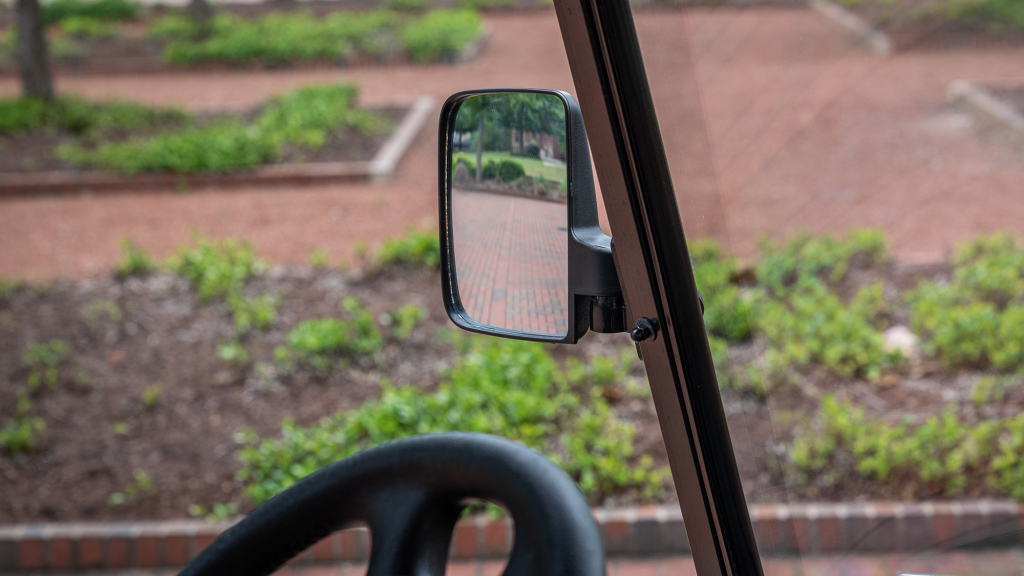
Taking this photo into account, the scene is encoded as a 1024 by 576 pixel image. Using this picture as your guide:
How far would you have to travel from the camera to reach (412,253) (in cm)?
496

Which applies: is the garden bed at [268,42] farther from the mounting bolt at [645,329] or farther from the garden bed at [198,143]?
the mounting bolt at [645,329]

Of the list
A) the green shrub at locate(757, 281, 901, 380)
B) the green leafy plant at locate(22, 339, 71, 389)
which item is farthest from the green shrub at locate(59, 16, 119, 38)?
the green shrub at locate(757, 281, 901, 380)

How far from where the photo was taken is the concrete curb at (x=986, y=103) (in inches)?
263

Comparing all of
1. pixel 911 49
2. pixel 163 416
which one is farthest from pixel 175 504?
pixel 911 49

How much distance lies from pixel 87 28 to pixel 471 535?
15896 millimetres

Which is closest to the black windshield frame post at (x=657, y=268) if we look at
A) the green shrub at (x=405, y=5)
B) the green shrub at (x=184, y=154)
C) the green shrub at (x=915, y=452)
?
the green shrub at (x=915, y=452)

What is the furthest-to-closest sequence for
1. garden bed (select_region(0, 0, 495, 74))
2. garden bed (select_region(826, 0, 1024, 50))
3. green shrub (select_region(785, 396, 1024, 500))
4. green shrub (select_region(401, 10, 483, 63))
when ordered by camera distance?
garden bed (select_region(0, 0, 495, 74)) < green shrub (select_region(401, 10, 483, 63)) < garden bed (select_region(826, 0, 1024, 50)) < green shrub (select_region(785, 396, 1024, 500))

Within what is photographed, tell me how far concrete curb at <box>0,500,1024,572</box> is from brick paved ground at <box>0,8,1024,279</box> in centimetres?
182

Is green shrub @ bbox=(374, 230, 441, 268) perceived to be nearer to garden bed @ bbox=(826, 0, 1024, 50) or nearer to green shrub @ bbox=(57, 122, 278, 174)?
green shrub @ bbox=(57, 122, 278, 174)

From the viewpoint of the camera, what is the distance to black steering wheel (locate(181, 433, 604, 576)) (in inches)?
41.5

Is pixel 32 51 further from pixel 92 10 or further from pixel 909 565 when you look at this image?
pixel 909 565

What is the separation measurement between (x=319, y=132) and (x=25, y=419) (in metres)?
4.78

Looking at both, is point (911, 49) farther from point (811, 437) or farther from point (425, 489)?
point (425, 489)

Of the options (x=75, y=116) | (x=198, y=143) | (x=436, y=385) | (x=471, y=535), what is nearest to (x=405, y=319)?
(x=436, y=385)
